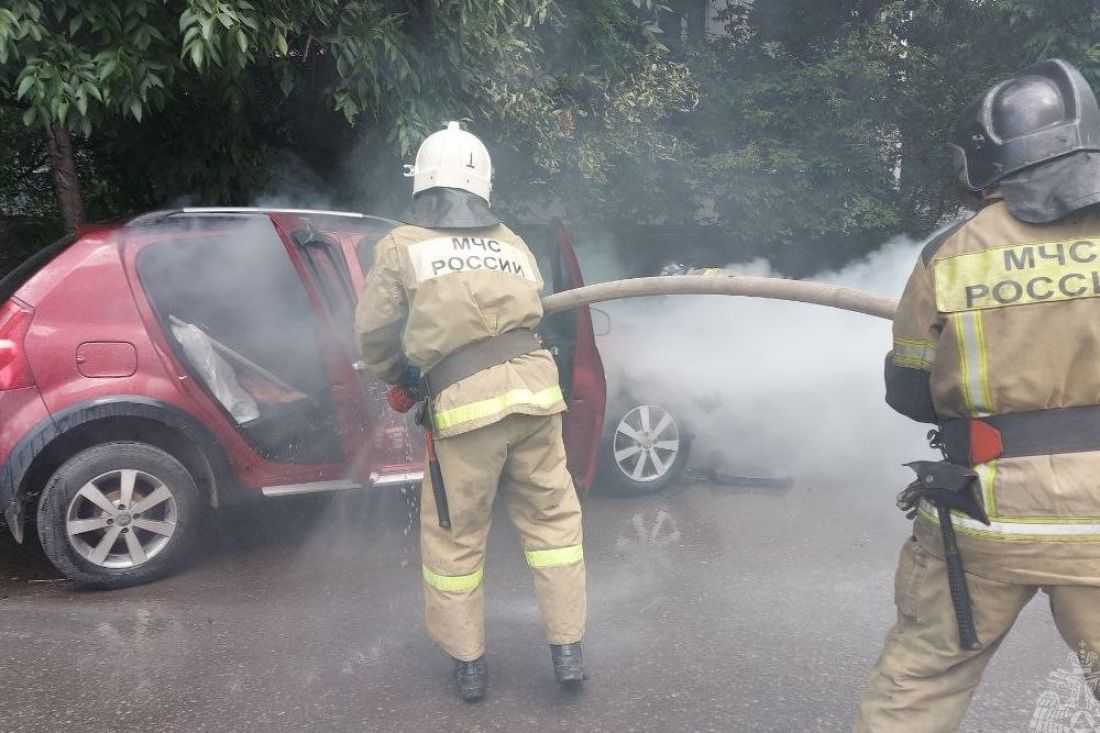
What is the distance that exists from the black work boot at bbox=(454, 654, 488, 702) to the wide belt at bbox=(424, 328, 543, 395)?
92 centimetres

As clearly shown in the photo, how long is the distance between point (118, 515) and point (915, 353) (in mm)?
3285

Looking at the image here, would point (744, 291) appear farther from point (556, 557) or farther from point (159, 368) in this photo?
point (159, 368)

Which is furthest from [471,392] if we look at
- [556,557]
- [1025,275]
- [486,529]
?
[1025,275]

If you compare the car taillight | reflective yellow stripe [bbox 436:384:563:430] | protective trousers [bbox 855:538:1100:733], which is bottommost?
protective trousers [bbox 855:538:1100:733]

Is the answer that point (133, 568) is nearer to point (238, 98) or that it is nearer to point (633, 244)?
point (238, 98)

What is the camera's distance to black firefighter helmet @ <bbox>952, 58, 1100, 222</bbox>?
1.78 meters

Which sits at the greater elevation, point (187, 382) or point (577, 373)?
point (187, 382)

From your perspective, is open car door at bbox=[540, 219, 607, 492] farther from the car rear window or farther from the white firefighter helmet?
the car rear window

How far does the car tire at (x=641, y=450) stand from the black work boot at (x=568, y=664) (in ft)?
7.18

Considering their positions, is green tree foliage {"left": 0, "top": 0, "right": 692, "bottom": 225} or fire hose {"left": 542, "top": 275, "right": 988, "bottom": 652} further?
green tree foliage {"left": 0, "top": 0, "right": 692, "bottom": 225}

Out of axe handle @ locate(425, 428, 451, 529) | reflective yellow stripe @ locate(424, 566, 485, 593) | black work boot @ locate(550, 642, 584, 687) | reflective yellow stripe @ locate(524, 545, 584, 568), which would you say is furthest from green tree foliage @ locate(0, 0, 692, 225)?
black work boot @ locate(550, 642, 584, 687)

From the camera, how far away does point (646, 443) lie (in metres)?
5.11

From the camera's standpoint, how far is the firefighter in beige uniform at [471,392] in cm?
277

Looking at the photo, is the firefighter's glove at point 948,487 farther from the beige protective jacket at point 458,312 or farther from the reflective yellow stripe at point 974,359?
the beige protective jacket at point 458,312
